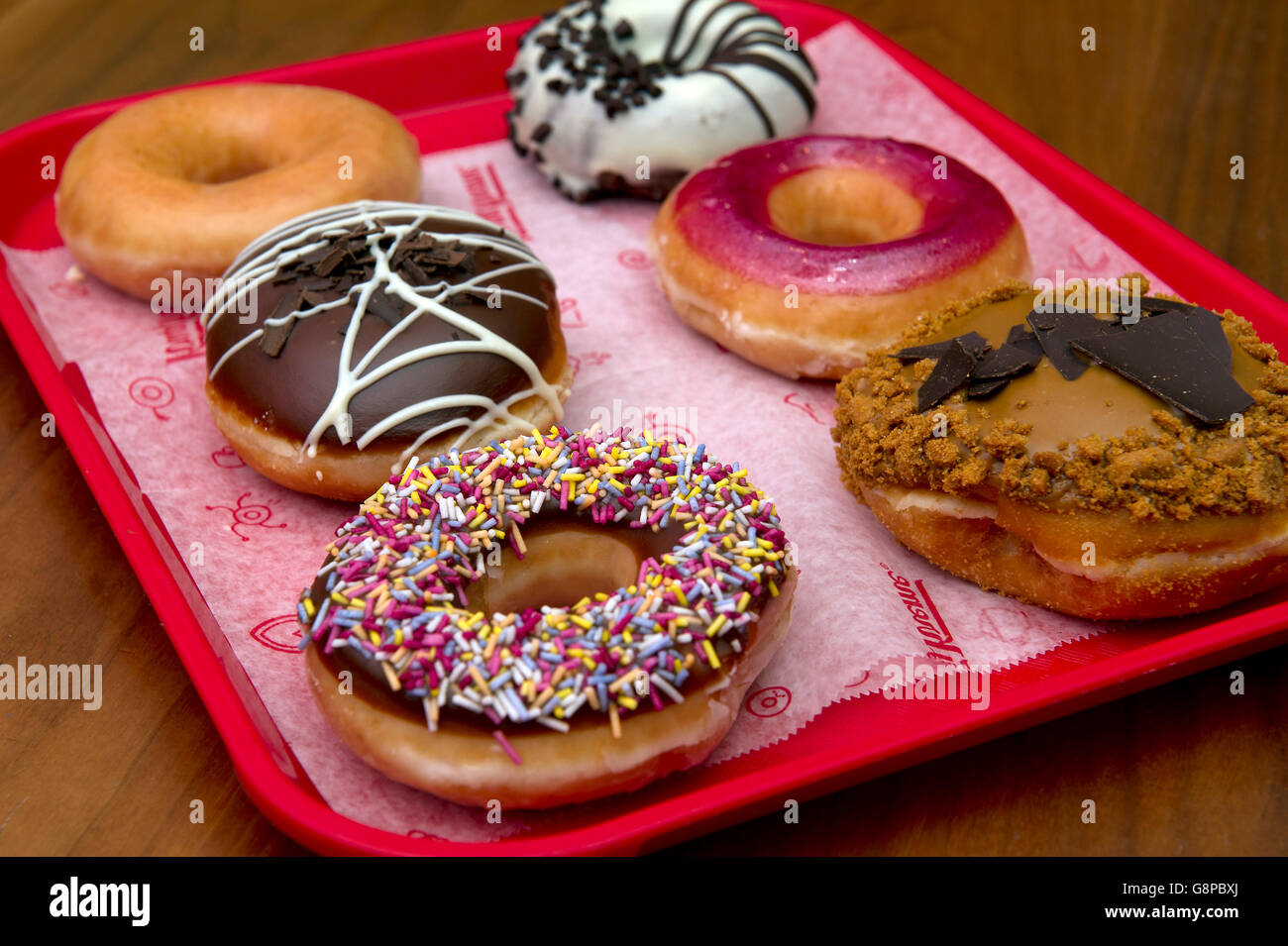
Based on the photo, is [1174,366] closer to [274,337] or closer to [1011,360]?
[1011,360]

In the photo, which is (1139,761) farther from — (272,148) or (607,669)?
(272,148)

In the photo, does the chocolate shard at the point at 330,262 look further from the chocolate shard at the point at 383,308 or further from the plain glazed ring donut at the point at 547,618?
the plain glazed ring donut at the point at 547,618

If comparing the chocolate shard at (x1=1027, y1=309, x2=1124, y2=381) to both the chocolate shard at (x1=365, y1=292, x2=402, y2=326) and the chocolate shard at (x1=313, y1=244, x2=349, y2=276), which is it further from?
the chocolate shard at (x1=313, y1=244, x2=349, y2=276)

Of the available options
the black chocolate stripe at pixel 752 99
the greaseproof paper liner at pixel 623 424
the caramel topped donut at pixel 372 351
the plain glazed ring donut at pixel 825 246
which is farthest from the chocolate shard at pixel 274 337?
the black chocolate stripe at pixel 752 99

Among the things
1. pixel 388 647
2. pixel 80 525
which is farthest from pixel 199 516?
pixel 388 647

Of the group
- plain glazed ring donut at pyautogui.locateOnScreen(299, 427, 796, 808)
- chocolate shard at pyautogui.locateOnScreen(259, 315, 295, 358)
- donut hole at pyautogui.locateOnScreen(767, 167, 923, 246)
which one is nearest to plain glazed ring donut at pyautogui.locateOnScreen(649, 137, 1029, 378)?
donut hole at pyautogui.locateOnScreen(767, 167, 923, 246)
